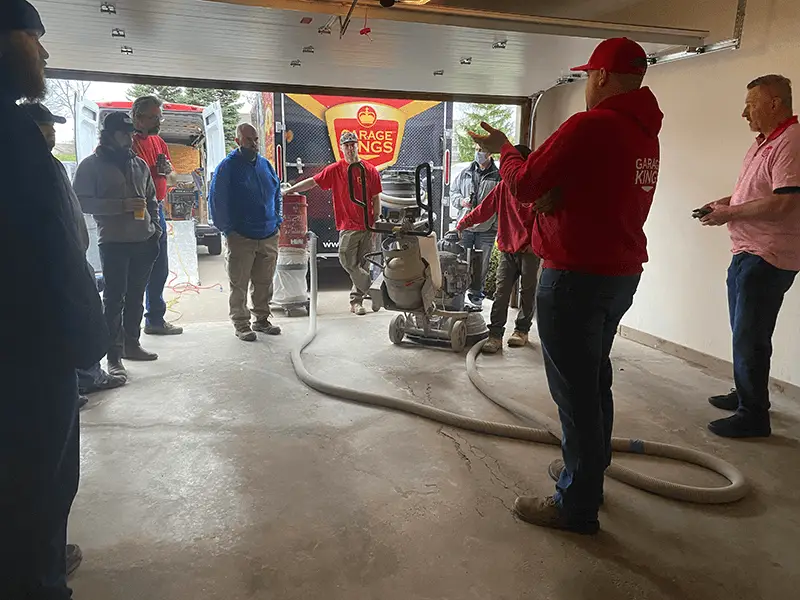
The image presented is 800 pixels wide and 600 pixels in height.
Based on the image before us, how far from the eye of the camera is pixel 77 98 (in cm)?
800

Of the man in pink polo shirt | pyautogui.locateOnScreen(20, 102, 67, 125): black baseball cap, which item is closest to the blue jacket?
pyautogui.locateOnScreen(20, 102, 67, 125): black baseball cap

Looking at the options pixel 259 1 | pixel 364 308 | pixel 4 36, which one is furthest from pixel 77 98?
pixel 4 36

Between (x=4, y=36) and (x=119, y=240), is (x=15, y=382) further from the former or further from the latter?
(x=119, y=240)

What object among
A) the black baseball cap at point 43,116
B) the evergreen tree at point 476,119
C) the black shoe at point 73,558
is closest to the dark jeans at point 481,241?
the black baseball cap at point 43,116

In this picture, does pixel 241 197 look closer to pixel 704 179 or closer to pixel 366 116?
pixel 366 116

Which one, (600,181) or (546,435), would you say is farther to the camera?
(546,435)

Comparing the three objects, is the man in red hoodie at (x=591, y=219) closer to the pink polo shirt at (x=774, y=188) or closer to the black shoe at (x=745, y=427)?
the pink polo shirt at (x=774, y=188)

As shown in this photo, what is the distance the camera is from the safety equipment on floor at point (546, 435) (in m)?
2.47

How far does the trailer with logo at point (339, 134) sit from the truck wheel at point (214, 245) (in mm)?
2912

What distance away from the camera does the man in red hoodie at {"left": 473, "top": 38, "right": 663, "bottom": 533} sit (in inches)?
75.5

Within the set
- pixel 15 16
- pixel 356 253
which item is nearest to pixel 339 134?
pixel 356 253

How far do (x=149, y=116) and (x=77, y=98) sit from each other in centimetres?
464

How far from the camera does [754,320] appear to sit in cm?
299

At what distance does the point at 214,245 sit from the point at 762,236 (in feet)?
30.3
